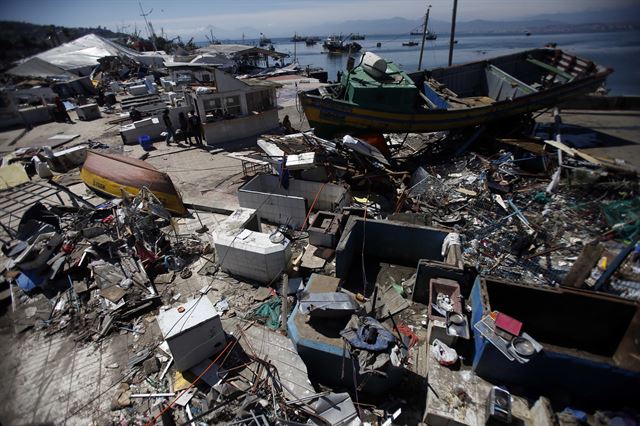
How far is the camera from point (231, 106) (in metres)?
16.5

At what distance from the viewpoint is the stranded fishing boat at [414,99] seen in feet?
40.8

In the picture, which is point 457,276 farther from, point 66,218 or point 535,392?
point 66,218

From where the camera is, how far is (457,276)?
646 centimetres

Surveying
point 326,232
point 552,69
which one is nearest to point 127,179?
point 326,232

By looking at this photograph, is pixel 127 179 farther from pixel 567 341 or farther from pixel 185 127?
pixel 567 341

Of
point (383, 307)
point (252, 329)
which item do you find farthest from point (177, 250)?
point (383, 307)

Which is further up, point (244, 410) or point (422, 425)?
point (244, 410)

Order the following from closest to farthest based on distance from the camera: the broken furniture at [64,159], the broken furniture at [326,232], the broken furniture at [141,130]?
the broken furniture at [326,232] < the broken furniture at [64,159] < the broken furniture at [141,130]

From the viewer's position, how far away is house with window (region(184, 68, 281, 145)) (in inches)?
612

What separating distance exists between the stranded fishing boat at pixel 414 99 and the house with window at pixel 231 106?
4674mm

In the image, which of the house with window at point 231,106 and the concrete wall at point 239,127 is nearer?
the house with window at point 231,106

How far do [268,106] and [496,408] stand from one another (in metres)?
17.6

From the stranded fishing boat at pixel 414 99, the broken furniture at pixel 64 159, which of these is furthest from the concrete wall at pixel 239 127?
the broken furniture at pixel 64 159

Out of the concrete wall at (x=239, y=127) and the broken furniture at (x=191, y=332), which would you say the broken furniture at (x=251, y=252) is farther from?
the concrete wall at (x=239, y=127)
